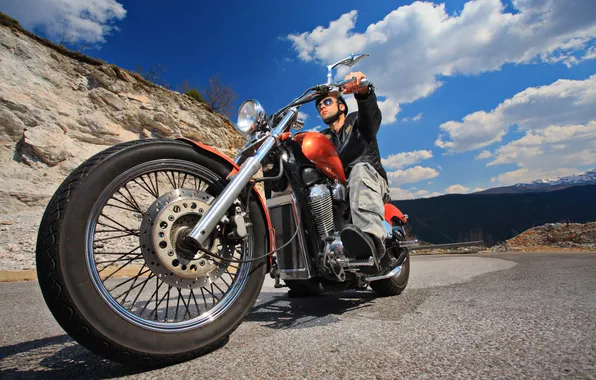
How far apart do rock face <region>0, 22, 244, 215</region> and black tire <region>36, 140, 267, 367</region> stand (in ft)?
33.2

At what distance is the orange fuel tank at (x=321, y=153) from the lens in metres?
2.15

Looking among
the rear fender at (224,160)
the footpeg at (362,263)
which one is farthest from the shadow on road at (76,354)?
the rear fender at (224,160)

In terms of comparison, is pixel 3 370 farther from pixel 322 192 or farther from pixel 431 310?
pixel 431 310

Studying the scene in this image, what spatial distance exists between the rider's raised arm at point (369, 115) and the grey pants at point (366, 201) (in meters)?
0.24

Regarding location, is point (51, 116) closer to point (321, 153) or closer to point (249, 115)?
→ point (249, 115)

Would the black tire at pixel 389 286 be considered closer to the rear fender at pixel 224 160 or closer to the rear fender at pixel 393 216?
the rear fender at pixel 393 216

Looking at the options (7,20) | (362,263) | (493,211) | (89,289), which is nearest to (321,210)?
(362,263)

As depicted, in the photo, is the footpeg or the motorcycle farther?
the footpeg

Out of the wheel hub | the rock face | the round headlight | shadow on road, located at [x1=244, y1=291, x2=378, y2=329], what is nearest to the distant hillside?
the rock face

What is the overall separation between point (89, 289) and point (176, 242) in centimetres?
37

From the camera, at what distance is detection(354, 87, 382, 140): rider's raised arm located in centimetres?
214

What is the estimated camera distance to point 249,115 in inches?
82.4

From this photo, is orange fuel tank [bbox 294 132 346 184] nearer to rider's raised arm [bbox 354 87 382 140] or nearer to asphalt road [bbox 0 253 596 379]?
rider's raised arm [bbox 354 87 382 140]

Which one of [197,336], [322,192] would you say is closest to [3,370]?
[197,336]
